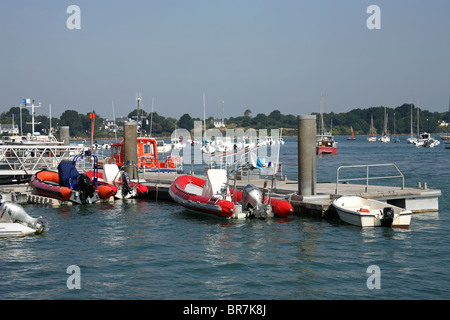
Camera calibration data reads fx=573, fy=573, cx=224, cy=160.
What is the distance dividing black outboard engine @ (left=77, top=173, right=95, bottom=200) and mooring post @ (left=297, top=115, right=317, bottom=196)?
9745mm

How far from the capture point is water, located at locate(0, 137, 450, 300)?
12.6 m

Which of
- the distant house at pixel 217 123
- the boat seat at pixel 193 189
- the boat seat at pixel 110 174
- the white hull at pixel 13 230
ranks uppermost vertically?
→ the distant house at pixel 217 123

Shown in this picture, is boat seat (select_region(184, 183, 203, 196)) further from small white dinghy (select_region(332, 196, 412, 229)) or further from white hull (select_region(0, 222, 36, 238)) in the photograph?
white hull (select_region(0, 222, 36, 238))

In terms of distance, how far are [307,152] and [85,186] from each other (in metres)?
10.3

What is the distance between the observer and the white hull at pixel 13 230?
58.6 ft

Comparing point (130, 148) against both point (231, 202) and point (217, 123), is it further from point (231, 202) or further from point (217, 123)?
point (217, 123)

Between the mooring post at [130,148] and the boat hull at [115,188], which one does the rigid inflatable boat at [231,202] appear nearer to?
the boat hull at [115,188]

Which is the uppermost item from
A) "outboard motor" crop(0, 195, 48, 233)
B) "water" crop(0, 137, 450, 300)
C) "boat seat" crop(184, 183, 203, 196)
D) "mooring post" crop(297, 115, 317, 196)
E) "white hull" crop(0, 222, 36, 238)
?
"mooring post" crop(297, 115, 317, 196)

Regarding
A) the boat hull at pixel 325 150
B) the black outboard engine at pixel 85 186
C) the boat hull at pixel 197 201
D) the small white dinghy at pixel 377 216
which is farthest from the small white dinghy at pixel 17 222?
the boat hull at pixel 325 150

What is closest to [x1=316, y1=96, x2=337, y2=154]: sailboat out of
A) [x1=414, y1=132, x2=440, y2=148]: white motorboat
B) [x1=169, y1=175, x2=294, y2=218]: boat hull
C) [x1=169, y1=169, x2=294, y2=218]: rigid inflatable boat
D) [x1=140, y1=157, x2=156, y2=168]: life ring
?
[x1=414, y1=132, x2=440, y2=148]: white motorboat

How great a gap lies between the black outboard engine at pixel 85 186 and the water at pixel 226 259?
3.48 m
